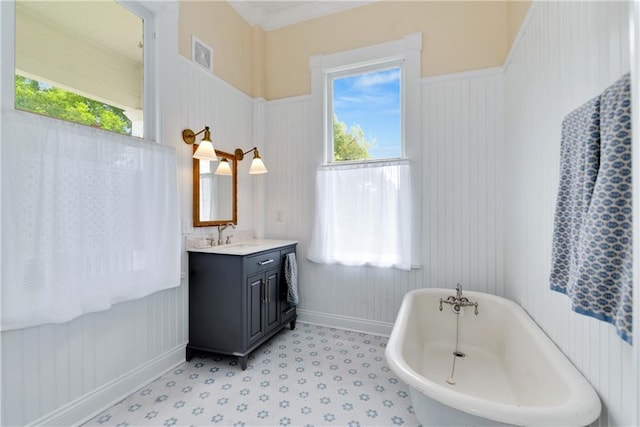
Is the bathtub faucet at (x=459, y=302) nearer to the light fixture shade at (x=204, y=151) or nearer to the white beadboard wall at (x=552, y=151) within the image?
the white beadboard wall at (x=552, y=151)

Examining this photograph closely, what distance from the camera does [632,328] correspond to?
2.38 feet

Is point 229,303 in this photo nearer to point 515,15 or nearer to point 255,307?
point 255,307

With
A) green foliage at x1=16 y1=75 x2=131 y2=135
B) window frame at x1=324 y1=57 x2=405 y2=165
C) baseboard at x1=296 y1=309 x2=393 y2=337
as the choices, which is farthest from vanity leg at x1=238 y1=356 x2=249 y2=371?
window frame at x1=324 y1=57 x2=405 y2=165

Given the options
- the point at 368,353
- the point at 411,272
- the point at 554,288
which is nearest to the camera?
the point at 554,288

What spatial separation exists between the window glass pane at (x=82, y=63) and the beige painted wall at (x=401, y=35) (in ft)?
4.70

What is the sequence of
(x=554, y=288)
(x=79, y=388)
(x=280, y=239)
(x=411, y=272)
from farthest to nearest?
1. (x=280, y=239)
2. (x=411, y=272)
3. (x=79, y=388)
4. (x=554, y=288)

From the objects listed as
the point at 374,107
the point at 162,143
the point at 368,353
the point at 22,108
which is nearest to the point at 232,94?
the point at 162,143

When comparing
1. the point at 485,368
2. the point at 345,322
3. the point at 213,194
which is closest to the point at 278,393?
the point at 345,322

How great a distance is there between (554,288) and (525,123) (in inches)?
45.7

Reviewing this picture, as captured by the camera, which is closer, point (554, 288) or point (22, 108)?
point (554, 288)

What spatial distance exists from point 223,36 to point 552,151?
9.15ft

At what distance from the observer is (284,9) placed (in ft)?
9.78

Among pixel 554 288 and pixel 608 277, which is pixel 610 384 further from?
pixel 608 277

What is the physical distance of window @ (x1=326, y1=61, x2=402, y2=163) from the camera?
8.91 feet
